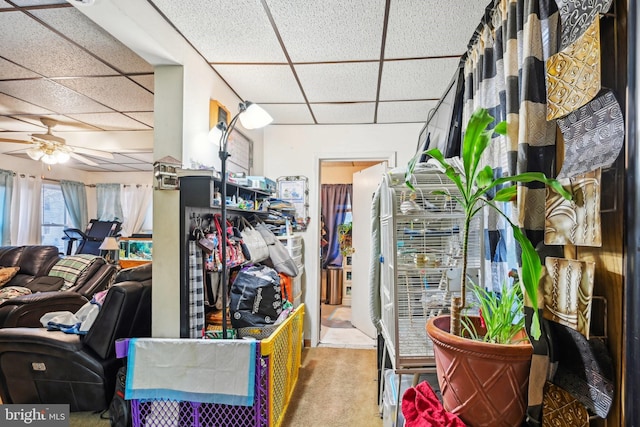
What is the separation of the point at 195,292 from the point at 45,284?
125 inches

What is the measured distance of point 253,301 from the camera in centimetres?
192

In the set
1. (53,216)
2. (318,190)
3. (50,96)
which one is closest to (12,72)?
(50,96)

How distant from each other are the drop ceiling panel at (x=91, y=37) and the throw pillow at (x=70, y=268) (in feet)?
9.02

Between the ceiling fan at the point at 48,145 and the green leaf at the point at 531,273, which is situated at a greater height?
the ceiling fan at the point at 48,145

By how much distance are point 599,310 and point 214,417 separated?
5.53 feet

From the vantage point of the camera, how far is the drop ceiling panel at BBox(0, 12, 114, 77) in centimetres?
157

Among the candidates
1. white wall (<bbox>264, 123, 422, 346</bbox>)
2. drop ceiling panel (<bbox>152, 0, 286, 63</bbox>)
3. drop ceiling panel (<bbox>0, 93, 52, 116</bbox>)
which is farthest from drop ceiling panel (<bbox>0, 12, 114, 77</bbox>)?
white wall (<bbox>264, 123, 422, 346</bbox>)

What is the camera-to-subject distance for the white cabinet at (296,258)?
2723 millimetres

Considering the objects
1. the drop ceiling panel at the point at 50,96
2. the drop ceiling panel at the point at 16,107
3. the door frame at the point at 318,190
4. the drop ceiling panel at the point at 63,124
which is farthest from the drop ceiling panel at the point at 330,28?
the drop ceiling panel at the point at 63,124

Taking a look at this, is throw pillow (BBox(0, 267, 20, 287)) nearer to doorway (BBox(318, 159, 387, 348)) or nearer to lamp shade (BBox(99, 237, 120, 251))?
lamp shade (BBox(99, 237, 120, 251))

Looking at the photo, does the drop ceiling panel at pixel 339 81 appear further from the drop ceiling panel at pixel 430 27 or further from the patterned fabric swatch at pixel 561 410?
the patterned fabric swatch at pixel 561 410

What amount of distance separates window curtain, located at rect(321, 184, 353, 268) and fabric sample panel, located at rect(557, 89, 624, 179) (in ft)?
14.2

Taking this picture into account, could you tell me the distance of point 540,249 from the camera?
842mm

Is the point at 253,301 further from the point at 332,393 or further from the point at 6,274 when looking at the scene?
the point at 6,274
